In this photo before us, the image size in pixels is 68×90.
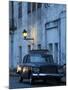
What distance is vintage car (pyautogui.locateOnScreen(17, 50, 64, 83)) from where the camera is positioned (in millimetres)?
5617

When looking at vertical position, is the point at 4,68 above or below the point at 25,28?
below

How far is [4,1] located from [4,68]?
782 millimetres

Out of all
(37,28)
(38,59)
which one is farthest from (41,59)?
(37,28)

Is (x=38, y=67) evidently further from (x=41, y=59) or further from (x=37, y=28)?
(x=37, y=28)

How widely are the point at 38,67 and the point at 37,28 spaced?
47cm

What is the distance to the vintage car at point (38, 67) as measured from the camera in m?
5.62

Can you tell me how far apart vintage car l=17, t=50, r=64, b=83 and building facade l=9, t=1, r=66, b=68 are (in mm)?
62

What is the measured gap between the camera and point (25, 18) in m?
5.61

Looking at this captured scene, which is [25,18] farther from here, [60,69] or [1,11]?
[60,69]

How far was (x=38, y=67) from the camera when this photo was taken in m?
5.65

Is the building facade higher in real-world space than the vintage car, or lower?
higher

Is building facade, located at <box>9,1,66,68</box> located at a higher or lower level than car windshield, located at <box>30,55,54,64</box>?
higher

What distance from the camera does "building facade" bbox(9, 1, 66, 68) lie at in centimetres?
554

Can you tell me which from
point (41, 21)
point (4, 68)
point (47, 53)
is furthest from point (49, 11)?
point (4, 68)
